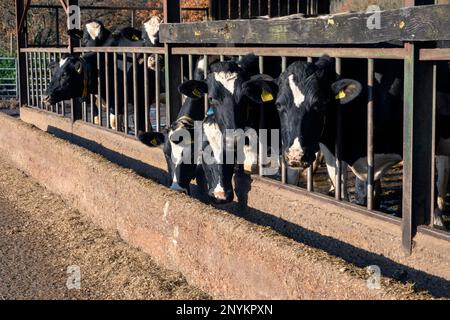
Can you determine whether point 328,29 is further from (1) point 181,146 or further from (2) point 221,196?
(1) point 181,146

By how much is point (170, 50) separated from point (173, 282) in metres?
3.16

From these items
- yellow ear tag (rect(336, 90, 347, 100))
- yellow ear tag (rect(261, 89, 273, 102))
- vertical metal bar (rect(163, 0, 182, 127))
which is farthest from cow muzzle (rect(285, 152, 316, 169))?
vertical metal bar (rect(163, 0, 182, 127))

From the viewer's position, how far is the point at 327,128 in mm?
5953

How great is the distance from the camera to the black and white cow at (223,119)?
644 cm

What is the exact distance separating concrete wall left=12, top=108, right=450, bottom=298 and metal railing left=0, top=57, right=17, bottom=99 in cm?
1717

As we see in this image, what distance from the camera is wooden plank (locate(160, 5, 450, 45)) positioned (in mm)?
4496

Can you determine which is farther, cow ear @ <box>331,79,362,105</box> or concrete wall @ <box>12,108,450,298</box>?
cow ear @ <box>331,79,362,105</box>

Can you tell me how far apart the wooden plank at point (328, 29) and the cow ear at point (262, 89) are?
357 mm

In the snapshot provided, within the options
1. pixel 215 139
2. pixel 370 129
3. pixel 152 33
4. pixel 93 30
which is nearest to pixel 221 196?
pixel 215 139

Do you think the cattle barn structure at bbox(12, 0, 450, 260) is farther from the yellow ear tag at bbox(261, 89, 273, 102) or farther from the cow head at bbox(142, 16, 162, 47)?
the cow head at bbox(142, 16, 162, 47)

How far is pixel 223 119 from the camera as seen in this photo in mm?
6469

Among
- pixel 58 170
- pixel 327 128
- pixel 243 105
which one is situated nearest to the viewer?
pixel 327 128
